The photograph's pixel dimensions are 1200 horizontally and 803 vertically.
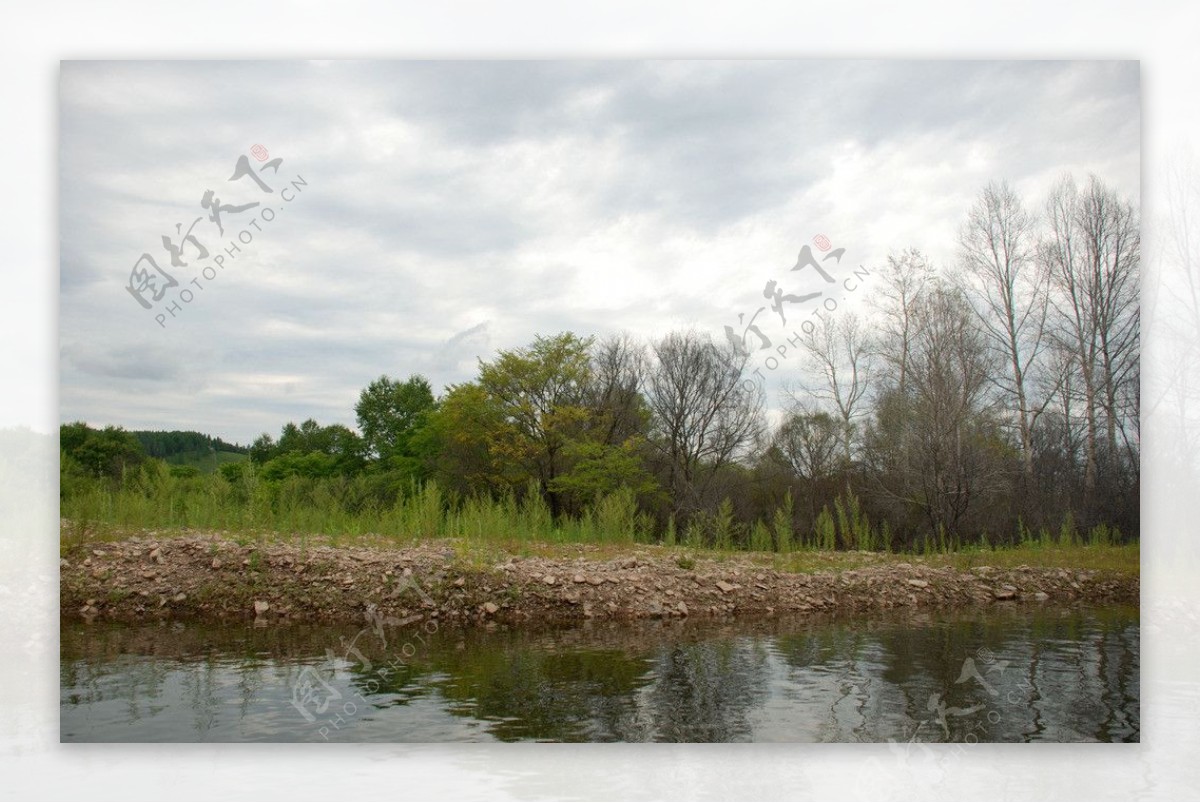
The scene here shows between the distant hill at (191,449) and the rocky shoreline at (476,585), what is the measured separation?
2.51 ft

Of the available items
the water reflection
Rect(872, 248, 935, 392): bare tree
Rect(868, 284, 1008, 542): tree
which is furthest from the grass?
Rect(872, 248, 935, 392): bare tree

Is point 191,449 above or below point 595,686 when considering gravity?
above

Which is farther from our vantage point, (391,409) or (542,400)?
(542,400)

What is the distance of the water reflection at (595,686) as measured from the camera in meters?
4.04

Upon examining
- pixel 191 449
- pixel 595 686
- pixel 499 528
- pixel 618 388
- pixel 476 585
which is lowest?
pixel 595 686

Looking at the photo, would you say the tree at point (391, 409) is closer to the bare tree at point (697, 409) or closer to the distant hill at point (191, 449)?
the distant hill at point (191, 449)

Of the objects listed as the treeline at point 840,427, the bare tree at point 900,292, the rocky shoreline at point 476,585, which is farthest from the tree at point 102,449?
the bare tree at point 900,292

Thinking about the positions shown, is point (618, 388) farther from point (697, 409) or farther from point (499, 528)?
point (499, 528)

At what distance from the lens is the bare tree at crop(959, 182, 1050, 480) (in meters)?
4.68

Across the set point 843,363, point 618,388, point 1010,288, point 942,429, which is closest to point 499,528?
point 618,388

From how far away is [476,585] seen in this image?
5.48 meters

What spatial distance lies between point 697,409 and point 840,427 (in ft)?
3.10

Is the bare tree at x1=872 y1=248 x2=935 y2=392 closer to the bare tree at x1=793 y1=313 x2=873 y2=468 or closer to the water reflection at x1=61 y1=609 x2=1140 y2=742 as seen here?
the bare tree at x1=793 y1=313 x2=873 y2=468

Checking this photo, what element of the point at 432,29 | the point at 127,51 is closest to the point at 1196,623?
the point at 432,29
